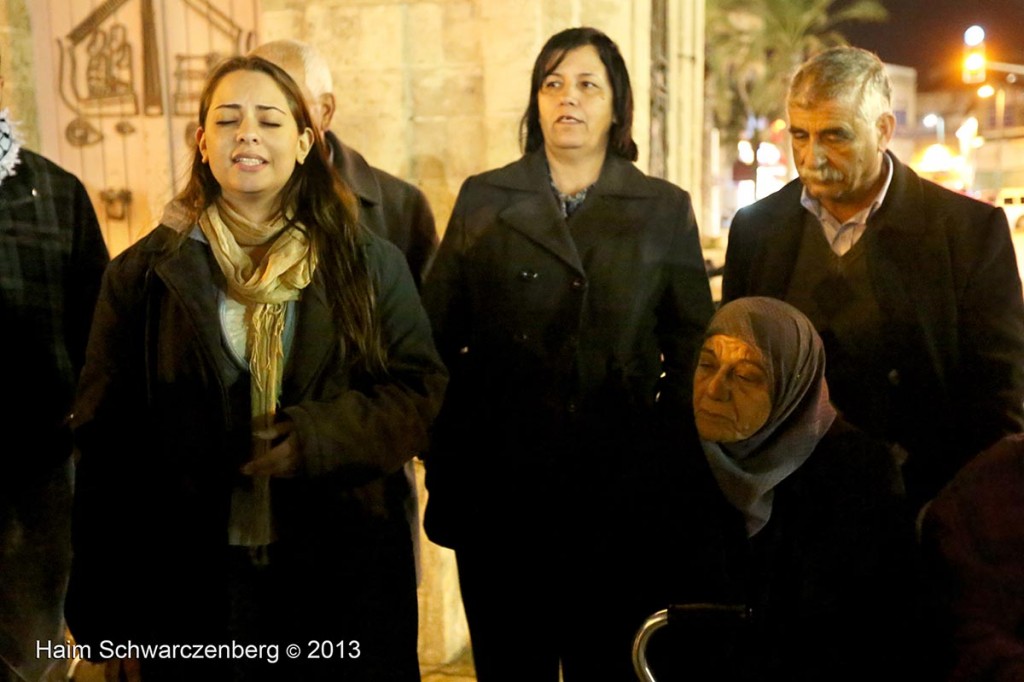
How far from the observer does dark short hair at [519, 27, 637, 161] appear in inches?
115

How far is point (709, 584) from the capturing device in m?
2.67

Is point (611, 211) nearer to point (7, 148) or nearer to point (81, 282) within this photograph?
point (81, 282)

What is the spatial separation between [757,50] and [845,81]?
36.4m

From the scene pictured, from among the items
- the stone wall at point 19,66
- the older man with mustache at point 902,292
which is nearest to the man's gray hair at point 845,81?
the older man with mustache at point 902,292

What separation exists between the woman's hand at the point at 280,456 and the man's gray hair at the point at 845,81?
5.26 ft

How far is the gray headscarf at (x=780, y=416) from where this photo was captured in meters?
2.43

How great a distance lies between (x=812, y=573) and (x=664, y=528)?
49 cm

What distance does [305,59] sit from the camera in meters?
3.49

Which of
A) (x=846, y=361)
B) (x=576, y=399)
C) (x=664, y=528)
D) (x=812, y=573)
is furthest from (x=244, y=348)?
(x=846, y=361)

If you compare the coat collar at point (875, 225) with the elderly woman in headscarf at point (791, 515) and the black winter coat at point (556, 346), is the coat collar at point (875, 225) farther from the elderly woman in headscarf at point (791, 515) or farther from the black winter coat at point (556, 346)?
the elderly woman in headscarf at point (791, 515)

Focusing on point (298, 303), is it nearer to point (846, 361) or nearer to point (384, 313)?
point (384, 313)

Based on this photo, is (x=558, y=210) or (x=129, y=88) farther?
(x=129, y=88)

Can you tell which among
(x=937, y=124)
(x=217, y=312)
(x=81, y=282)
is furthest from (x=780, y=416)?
(x=937, y=124)

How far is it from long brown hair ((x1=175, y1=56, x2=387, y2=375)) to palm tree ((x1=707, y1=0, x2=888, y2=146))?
32.6 m
